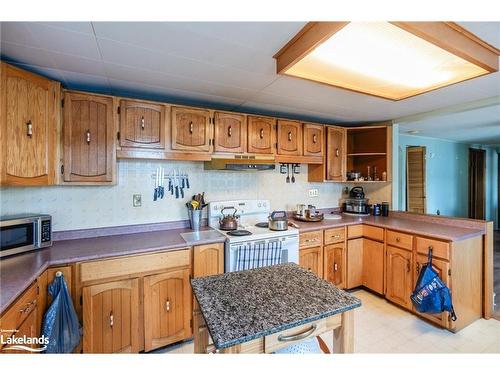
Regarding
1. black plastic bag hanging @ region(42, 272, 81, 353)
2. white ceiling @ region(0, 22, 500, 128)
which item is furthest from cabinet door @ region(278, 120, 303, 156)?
black plastic bag hanging @ region(42, 272, 81, 353)

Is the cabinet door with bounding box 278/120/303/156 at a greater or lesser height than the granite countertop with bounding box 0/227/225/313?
greater

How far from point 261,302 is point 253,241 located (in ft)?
3.82

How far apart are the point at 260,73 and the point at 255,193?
1.43 m

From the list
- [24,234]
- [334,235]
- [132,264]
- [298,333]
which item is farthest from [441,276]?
[24,234]

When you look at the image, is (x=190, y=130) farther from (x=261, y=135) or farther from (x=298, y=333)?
(x=298, y=333)

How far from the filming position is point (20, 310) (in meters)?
1.15

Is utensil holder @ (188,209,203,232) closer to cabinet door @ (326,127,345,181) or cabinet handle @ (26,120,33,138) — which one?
cabinet handle @ (26,120,33,138)

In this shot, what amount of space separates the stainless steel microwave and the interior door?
0.28 meters

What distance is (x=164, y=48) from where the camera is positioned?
141cm

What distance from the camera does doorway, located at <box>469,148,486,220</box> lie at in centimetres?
546

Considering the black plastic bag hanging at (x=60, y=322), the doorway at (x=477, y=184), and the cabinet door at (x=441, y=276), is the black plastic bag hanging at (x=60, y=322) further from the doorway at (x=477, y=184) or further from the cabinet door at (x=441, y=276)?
the doorway at (x=477, y=184)
